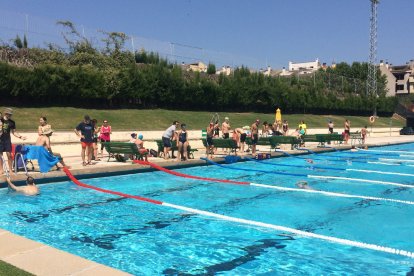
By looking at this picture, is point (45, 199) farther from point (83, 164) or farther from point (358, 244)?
point (358, 244)

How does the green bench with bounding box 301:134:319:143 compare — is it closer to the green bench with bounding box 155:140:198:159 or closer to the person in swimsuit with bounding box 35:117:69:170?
the green bench with bounding box 155:140:198:159

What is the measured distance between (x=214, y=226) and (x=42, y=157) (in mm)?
6256

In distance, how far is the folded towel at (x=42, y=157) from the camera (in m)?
11.9

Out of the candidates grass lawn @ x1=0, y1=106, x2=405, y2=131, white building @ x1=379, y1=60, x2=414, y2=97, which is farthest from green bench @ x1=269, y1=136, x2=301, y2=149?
white building @ x1=379, y1=60, x2=414, y2=97

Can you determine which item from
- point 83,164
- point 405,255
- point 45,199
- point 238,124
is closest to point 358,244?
point 405,255

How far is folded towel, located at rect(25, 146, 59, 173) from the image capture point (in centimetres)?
1186

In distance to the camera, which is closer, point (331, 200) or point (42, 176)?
point (331, 200)

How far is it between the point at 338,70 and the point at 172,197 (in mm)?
92468

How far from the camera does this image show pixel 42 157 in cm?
1188

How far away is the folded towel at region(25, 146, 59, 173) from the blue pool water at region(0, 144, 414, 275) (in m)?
0.71

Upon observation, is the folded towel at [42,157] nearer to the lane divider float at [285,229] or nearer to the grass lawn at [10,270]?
the lane divider float at [285,229]

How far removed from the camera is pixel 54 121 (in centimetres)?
3203

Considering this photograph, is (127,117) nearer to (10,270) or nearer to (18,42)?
(18,42)

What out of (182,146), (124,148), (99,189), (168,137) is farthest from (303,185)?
(124,148)
